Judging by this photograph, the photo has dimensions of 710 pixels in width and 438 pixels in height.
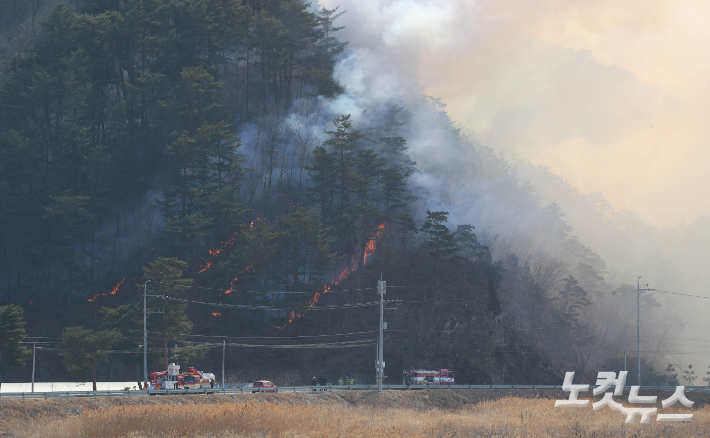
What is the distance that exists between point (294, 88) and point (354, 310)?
46045 mm

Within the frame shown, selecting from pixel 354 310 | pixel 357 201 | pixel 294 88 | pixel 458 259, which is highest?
pixel 294 88

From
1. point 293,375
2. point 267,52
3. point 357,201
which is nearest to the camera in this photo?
point 293,375

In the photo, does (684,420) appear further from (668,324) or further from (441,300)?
(668,324)

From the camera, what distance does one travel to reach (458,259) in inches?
3246

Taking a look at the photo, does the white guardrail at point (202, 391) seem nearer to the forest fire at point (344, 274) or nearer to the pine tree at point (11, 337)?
the pine tree at point (11, 337)

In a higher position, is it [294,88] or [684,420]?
[294,88]

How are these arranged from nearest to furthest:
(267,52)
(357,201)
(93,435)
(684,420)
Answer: (93,435)
(684,420)
(357,201)
(267,52)

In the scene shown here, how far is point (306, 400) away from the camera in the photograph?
48.3 meters

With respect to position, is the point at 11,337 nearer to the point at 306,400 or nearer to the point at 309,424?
the point at 306,400

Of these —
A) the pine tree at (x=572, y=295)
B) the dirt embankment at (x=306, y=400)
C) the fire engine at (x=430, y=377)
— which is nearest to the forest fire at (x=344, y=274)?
the fire engine at (x=430, y=377)

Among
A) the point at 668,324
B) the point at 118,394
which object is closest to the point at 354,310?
the point at 118,394

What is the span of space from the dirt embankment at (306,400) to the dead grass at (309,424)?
62.6 inches

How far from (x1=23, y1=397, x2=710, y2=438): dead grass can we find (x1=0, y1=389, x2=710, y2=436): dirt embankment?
5.21 ft

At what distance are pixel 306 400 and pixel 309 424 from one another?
11.2 meters
